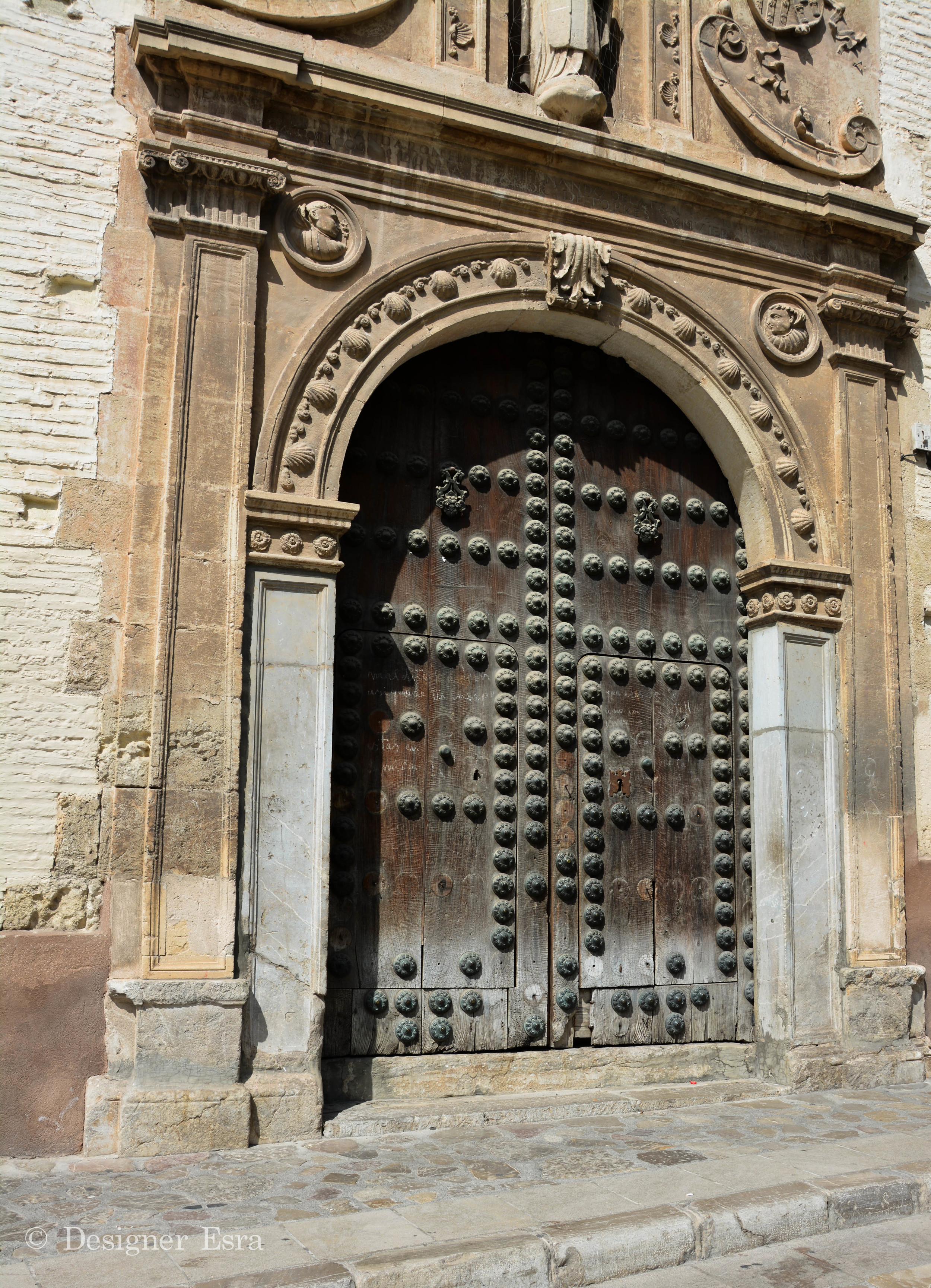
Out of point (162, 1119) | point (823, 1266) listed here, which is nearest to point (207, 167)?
point (162, 1119)

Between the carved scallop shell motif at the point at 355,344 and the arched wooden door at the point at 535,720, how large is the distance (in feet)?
1.14

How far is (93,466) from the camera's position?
14.8 feet

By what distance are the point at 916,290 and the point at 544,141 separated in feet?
7.74

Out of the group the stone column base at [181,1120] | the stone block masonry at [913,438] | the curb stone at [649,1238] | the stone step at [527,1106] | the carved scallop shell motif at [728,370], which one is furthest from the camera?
the stone block masonry at [913,438]

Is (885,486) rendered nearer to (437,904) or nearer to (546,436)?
(546,436)

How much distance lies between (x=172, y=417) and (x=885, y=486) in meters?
3.58

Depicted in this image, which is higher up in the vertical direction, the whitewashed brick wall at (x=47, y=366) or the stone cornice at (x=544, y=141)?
the stone cornice at (x=544, y=141)

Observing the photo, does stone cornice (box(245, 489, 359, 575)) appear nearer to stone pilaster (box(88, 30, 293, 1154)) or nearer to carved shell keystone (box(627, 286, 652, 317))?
stone pilaster (box(88, 30, 293, 1154))

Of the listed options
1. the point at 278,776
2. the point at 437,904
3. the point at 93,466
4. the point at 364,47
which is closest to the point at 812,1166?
the point at 437,904

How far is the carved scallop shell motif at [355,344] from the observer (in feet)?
16.3

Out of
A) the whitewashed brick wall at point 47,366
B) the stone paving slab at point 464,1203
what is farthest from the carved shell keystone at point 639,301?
the stone paving slab at point 464,1203

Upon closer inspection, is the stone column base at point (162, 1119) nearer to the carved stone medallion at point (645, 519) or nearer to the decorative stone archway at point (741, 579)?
the decorative stone archway at point (741, 579)

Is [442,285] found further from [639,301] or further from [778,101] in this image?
[778,101]

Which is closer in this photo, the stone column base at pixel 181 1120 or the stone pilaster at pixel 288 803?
the stone column base at pixel 181 1120
